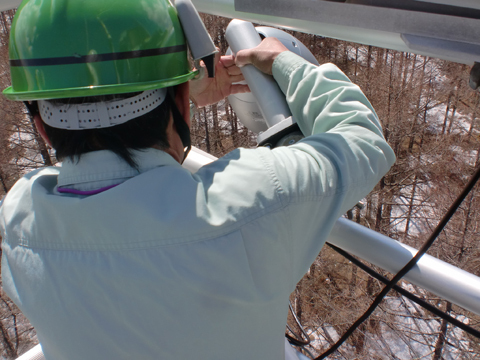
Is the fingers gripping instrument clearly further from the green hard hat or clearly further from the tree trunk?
the tree trunk

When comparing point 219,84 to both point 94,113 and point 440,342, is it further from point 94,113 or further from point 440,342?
point 440,342

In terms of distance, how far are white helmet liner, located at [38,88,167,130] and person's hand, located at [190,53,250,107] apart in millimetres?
578

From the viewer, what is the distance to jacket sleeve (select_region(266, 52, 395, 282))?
849 millimetres

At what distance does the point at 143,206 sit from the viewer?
77 cm

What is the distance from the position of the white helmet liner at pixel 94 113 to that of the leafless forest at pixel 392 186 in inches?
440

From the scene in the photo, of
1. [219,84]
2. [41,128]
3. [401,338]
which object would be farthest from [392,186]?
[41,128]

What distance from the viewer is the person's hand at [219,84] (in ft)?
4.83

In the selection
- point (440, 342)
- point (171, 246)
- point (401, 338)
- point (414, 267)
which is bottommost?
point (401, 338)

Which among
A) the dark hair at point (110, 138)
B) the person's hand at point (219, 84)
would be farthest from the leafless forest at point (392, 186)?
the dark hair at point (110, 138)

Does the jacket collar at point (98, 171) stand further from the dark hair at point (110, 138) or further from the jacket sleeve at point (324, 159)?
the jacket sleeve at point (324, 159)

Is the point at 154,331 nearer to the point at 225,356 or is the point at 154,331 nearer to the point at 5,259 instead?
the point at 225,356

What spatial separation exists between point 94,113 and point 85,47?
0.16 meters

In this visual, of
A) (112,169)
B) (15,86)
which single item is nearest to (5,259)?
(112,169)

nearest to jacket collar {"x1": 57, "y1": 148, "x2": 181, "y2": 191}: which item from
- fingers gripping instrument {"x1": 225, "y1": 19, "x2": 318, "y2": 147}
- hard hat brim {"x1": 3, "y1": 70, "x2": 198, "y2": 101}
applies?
hard hat brim {"x1": 3, "y1": 70, "x2": 198, "y2": 101}
